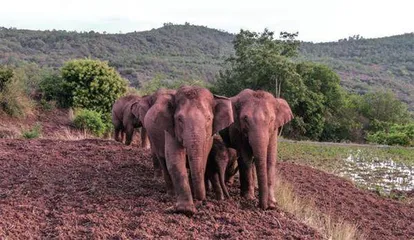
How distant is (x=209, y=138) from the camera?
23.9 ft

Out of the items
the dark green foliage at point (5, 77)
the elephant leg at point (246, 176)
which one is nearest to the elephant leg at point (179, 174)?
the elephant leg at point (246, 176)

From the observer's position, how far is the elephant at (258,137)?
7.48m

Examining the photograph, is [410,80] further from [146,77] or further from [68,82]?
[68,82]

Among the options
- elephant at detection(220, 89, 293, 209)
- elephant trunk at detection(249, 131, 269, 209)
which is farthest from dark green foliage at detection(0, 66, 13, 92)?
elephant trunk at detection(249, 131, 269, 209)

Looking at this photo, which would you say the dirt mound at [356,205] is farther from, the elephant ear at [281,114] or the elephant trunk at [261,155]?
the elephant trunk at [261,155]

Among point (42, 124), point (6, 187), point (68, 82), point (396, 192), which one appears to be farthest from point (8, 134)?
point (396, 192)

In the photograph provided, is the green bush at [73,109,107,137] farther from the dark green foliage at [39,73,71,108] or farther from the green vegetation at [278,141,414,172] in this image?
the green vegetation at [278,141,414,172]

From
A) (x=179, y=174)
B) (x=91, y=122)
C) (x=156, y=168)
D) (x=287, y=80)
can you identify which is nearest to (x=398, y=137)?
(x=287, y=80)

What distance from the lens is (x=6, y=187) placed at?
7.66 meters

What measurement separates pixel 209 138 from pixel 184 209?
1.22m

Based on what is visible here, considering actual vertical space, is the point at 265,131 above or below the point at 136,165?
above

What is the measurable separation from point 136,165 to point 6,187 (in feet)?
9.34

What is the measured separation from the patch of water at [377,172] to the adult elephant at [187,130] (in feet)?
26.6

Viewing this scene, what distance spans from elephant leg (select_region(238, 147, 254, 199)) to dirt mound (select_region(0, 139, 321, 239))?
0.68 feet
